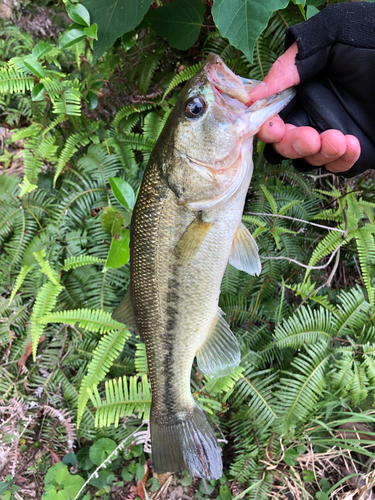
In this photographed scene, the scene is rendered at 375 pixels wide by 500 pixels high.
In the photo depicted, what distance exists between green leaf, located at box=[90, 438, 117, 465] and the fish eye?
9.40 ft

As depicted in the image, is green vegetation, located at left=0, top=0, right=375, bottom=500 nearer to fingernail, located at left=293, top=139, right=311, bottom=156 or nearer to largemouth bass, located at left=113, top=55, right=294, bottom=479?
largemouth bass, located at left=113, top=55, right=294, bottom=479

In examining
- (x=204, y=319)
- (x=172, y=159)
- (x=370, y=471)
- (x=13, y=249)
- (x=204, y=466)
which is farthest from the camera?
(x=13, y=249)

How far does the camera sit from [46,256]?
10.5ft

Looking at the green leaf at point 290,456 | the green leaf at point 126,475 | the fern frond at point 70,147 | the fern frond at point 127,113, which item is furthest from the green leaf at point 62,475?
the fern frond at point 127,113

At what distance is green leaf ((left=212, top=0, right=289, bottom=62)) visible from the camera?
1.64 meters

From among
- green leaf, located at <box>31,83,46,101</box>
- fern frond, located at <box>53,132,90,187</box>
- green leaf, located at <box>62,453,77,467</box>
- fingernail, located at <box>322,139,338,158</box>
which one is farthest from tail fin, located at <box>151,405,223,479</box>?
green leaf, located at <box>31,83,46,101</box>

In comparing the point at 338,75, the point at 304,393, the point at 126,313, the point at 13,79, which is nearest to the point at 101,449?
the point at 126,313

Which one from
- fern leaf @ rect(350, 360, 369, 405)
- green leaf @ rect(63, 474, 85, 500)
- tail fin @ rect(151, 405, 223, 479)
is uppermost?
fern leaf @ rect(350, 360, 369, 405)

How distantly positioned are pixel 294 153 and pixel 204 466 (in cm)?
214

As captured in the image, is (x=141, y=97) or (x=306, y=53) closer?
(x=306, y=53)

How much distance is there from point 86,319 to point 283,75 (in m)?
2.33

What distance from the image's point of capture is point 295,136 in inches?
69.9

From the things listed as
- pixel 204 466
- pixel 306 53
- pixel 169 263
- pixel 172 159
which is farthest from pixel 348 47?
pixel 204 466

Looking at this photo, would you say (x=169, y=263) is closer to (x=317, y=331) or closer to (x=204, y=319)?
(x=204, y=319)
